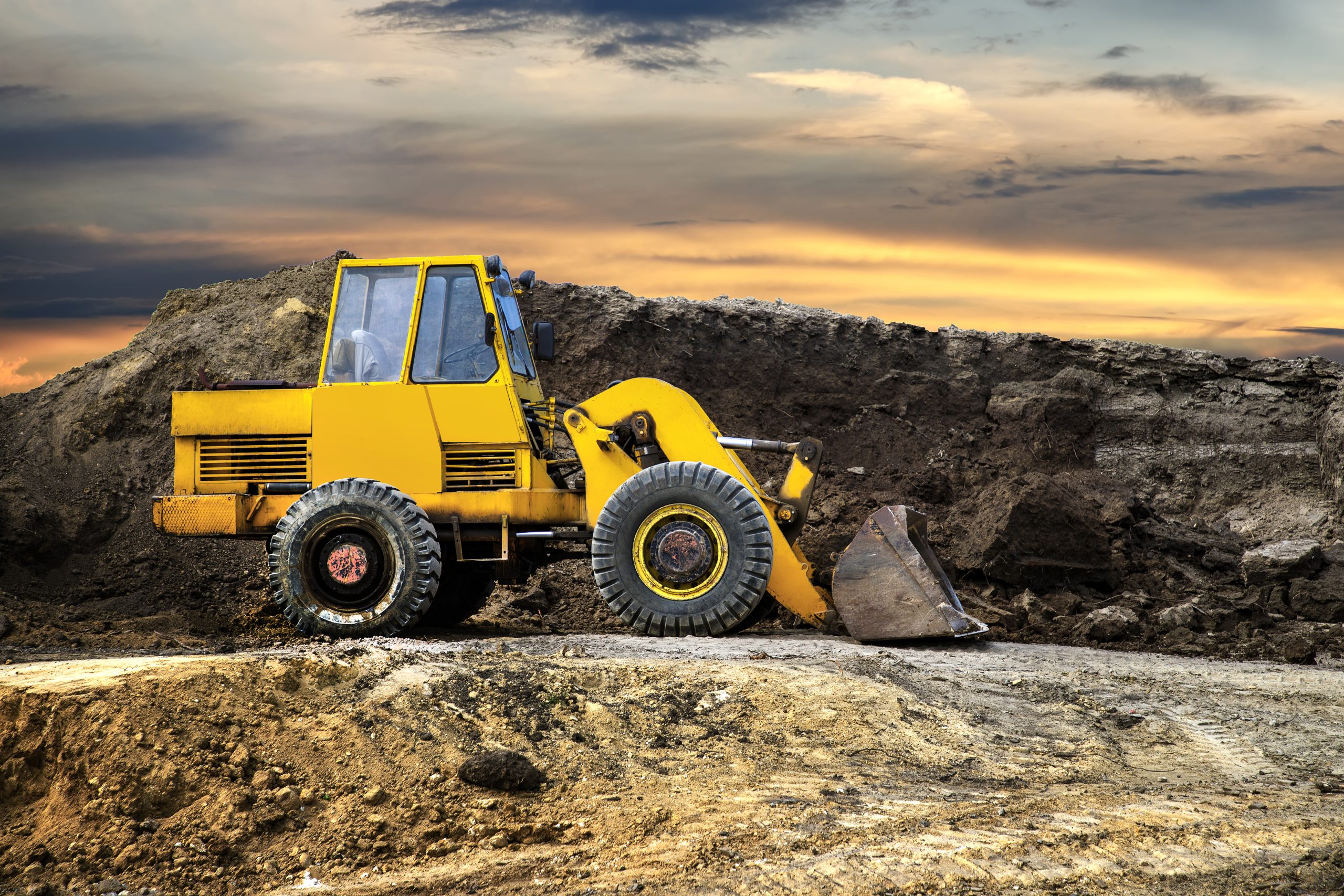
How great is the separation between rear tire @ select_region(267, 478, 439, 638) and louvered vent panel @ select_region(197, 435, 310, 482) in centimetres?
67

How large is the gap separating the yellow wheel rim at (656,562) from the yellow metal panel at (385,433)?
1826mm

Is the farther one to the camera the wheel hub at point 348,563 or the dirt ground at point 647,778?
the wheel hub at point 348,563

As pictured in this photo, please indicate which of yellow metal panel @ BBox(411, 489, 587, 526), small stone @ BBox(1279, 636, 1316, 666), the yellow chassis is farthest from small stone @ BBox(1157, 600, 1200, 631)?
yellow metal panel @ BBox(411, 489, 587, 526)

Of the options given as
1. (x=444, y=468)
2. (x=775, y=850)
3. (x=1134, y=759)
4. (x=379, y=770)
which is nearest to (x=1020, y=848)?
(x=775, y=850)

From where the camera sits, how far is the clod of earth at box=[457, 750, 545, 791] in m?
5.62

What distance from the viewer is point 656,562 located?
891cm

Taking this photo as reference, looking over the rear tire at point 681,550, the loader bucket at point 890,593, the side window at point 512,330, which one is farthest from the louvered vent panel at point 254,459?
the loader bucket at point 890,593

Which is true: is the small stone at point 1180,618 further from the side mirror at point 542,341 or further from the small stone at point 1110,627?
the side mirror at point 542,341

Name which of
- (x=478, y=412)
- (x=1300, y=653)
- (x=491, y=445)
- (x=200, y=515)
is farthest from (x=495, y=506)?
(x=1300, y=653)

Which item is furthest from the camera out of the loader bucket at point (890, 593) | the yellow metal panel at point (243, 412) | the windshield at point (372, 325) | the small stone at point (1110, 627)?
the small stone at point (1110, 627)

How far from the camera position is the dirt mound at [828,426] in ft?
47.4

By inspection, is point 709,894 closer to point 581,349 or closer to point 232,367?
point 581,349

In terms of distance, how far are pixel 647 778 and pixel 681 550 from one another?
10.2 ft

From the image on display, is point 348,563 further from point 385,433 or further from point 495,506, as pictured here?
point 495,506
